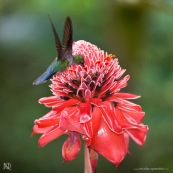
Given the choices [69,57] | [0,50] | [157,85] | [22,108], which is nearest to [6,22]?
[0,50]

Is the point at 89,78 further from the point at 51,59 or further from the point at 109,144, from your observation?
the point at 51,59

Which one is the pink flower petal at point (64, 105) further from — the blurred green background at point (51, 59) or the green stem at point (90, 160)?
the blurred green background at point (51, 59)

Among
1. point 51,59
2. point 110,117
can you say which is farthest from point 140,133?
point 51,59

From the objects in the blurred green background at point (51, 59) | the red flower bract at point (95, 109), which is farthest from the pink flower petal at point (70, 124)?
the blurred green background at point (51, 59)

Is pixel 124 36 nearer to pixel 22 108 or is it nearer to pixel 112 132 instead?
pixel 22 108

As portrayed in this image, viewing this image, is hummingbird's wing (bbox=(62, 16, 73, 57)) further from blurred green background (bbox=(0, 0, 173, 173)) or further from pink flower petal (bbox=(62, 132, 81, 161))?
blurred green background (bbox=(0, 0, 173, 173))
